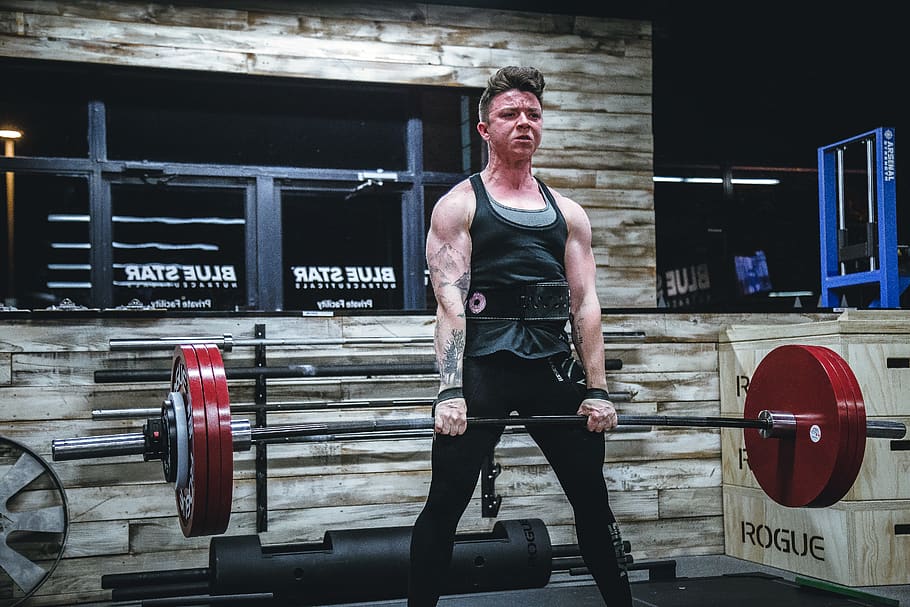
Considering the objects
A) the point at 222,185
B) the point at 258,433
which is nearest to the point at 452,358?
the point at 258,433

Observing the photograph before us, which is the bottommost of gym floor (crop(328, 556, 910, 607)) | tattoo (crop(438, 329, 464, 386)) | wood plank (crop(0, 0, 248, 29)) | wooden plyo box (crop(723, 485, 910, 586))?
gym floor (crop(328, 556, 910, 607))

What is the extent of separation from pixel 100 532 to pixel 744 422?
7.70 feet

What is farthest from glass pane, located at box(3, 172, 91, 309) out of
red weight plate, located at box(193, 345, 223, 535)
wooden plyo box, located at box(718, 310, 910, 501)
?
wooden plyo box, located at box(718, 310, 910, 501)

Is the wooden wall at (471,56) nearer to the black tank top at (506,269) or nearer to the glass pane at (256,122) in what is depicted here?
the glass pane at (256,122)

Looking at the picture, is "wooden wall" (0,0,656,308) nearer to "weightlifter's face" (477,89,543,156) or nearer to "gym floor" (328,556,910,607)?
"gym floor" (328,556,910,607)

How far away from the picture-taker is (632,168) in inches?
194

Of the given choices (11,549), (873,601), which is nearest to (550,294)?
(873,601)

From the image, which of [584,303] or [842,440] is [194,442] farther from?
[842,440]

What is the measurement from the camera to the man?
2.52 meters

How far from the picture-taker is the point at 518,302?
2609mm

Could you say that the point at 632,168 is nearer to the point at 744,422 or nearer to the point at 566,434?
the point at 744,422

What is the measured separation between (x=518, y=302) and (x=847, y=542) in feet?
5.94

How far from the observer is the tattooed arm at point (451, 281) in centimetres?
254

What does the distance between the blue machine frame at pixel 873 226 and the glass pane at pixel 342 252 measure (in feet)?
7.28
